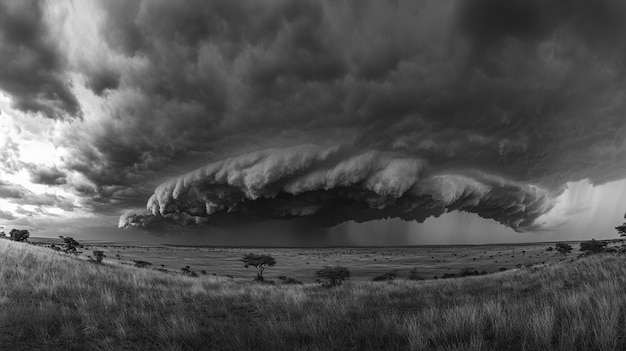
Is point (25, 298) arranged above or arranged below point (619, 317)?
below

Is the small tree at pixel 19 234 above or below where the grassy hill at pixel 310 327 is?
below

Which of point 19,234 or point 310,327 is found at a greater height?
point 310,327

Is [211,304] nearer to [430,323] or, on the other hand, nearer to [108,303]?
[108,303]

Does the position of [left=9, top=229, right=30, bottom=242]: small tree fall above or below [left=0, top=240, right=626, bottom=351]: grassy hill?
below

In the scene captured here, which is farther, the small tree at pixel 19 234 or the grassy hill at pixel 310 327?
the small tree at pixel 19 234

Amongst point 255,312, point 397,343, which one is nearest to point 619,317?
point 397,343

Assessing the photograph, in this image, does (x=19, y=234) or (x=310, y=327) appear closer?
(x=310, y=327)

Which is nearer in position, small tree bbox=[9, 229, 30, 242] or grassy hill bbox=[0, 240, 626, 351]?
grassy hill bbox=[0, 240, 626, 351]

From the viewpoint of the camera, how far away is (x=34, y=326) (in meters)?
6.39

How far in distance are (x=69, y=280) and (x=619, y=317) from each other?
1664 centimetres

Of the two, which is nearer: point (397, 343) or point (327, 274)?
point (397, 343)

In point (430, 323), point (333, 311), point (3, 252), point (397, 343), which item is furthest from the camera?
point (3, 252)

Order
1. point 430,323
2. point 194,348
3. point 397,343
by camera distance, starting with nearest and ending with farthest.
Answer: point 397,343 → point 194,348 → point 430,323

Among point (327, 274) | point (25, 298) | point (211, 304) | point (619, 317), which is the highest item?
point (619, 317)
